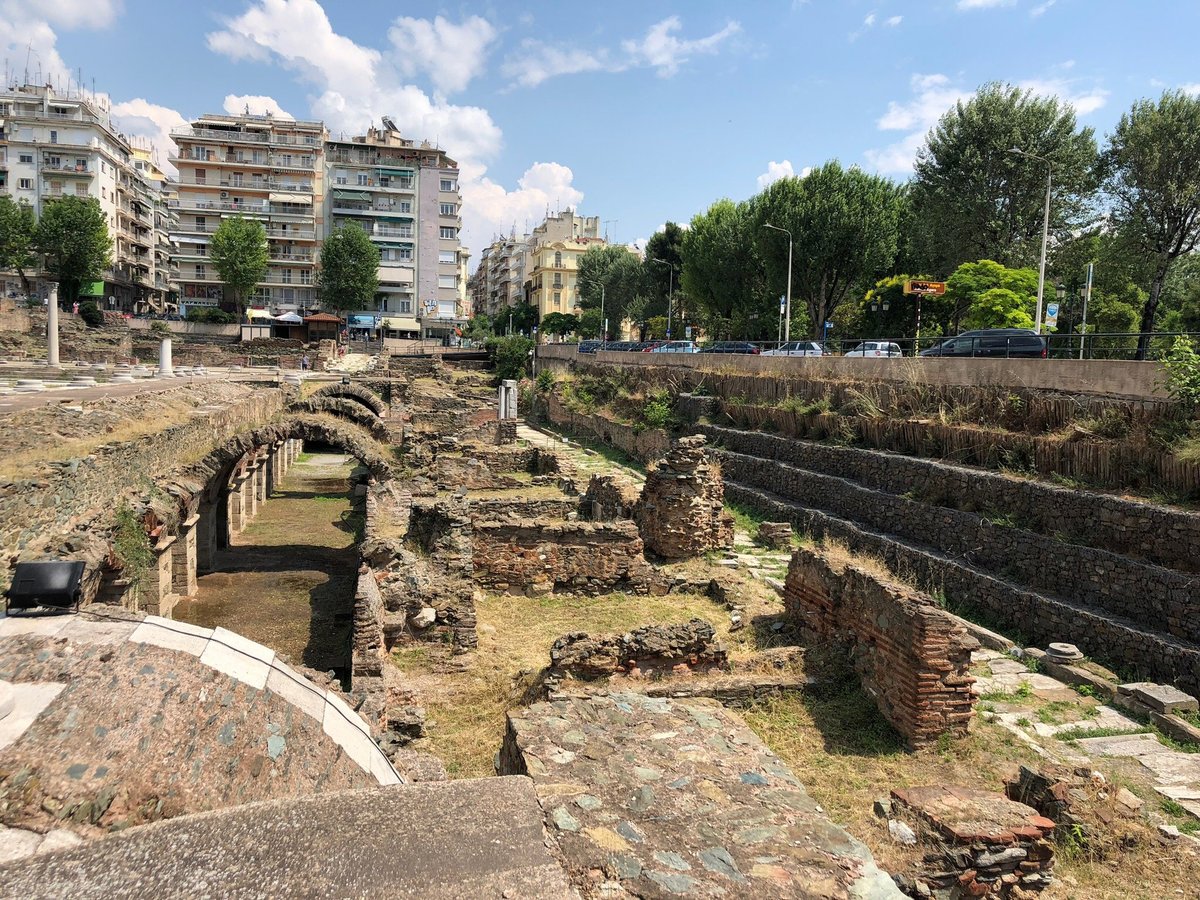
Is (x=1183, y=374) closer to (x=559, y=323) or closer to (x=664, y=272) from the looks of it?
(x=664, y=272)

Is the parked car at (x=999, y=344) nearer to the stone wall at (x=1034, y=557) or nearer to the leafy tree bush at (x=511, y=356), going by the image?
the stone wall at (x=1034, y=557)

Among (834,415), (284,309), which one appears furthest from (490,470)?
(284,309)

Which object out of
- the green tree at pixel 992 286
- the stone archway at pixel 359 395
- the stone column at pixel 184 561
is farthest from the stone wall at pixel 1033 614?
the stone archway at pixel 359 395

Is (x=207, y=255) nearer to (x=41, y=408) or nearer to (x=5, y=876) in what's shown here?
(x=41, y=408)

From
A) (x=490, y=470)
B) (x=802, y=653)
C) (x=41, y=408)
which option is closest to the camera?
(x=802, y=653)

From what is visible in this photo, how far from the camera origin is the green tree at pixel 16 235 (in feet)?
184

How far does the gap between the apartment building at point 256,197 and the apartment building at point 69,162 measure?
576cm

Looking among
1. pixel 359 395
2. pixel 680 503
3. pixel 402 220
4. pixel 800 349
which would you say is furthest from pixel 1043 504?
pixel 402 220

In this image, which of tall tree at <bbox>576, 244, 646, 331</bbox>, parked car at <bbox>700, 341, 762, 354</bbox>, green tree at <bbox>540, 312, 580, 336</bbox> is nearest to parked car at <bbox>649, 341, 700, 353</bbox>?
parked car at <bbox>700, 341, 762, 354</bbox>

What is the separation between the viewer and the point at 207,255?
229ft

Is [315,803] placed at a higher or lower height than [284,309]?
lower

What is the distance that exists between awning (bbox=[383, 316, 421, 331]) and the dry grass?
6480 centimetres

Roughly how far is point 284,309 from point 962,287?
2353 inches

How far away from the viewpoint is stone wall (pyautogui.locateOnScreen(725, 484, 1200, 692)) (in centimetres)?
1016
